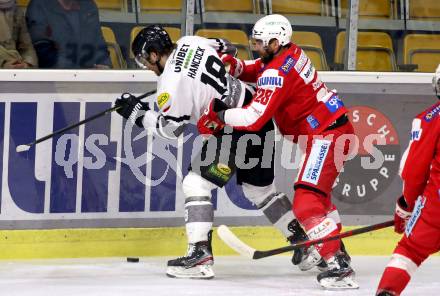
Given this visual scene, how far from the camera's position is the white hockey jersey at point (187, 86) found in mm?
5922

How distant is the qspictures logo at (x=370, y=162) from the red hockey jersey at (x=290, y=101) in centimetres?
A: 96

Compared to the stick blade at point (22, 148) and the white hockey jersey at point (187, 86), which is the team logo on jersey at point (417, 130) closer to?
the white hockey jersey at point (187, 86)

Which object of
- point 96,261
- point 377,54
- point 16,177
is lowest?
point 96,261

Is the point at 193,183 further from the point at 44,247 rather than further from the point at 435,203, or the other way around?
the point at 435,203

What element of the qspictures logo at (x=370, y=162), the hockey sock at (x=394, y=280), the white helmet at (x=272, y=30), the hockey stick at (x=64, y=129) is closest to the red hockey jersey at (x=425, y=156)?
the hockey sock at (x=394, y=280)

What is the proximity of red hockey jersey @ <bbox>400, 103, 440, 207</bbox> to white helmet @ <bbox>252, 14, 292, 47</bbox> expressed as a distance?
1260mm

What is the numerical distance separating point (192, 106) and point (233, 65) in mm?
473

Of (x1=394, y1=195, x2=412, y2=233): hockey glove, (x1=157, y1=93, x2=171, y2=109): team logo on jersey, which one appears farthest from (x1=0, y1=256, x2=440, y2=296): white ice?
(x1=157, y1=93, x2=171, y2=109): team logo on jersey

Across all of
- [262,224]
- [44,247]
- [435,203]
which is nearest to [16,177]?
[44,247]

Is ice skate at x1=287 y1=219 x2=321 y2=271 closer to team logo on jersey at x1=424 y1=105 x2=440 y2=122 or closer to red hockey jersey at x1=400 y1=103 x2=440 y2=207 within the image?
red hockey jersey at x1=400 y1=103 x2=440 y2=207

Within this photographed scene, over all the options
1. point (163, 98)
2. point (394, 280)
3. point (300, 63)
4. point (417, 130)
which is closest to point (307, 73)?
point (300, 63)

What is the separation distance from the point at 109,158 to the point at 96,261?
562 millimetres

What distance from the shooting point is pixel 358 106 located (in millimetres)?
6988

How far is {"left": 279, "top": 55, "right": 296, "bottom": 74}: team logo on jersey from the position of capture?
19.3 feet
